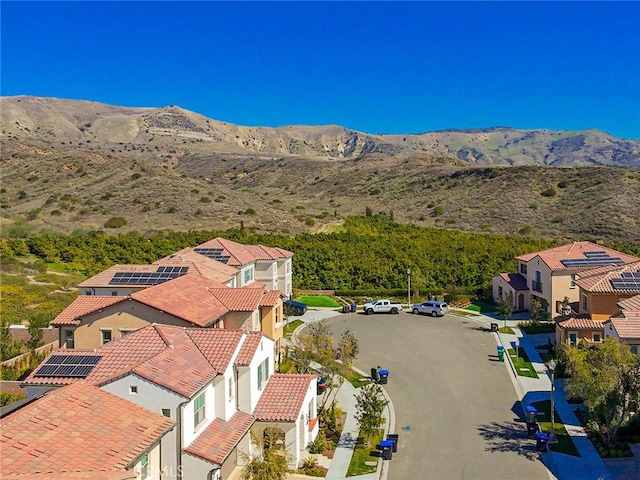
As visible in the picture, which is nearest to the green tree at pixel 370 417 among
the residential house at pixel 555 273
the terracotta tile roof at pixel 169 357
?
the terracotta tile roof at pixel 169 357

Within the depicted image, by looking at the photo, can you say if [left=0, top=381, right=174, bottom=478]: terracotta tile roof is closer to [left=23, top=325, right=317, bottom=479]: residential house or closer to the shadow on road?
[left=23, top=325, right=317, bottom=479]: residential house

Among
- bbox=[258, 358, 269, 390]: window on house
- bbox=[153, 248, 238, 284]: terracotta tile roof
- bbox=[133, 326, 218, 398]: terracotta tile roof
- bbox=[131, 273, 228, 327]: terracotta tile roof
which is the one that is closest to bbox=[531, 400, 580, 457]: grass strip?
bbox=[258, 358, 269, 390]: window on house

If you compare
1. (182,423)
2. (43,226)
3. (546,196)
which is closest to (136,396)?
(182,423)

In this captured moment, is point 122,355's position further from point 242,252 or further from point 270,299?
point 242,252

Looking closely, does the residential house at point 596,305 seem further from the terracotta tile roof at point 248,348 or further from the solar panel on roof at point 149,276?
the solar panel on roof at point 149,276

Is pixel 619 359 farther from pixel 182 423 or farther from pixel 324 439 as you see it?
pixel 182 423

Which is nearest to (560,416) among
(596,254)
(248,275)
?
(596,254)

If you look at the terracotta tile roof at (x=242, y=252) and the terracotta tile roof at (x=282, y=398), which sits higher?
the terracotta tile roof at (x=242, y=252)
